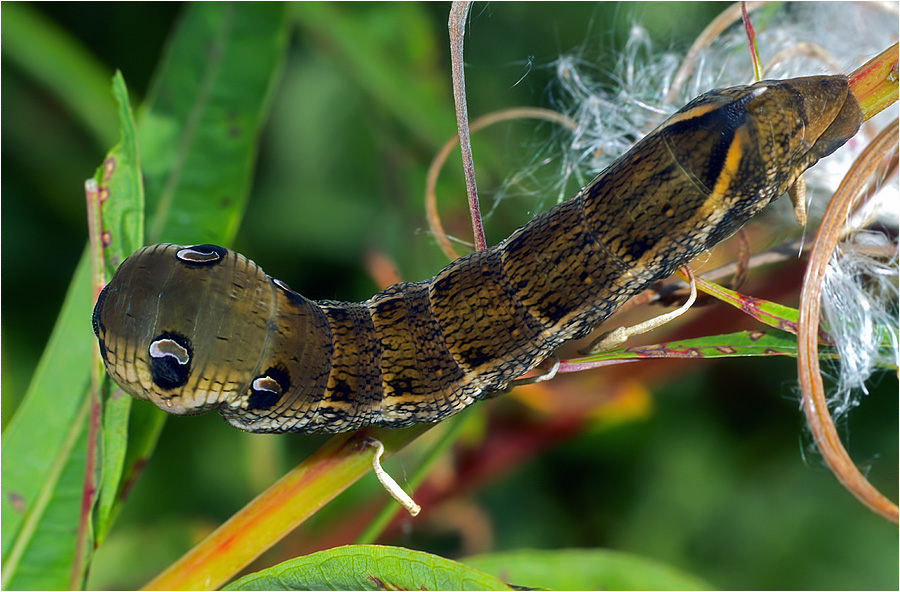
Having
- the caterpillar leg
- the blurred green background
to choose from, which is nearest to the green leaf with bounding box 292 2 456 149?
the blurred green background

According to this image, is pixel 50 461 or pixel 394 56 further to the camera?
pixel 394 56

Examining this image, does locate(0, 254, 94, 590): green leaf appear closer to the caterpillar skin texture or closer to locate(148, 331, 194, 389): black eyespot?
the caterpillar skin texture

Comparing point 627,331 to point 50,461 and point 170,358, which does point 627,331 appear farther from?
point 50,461

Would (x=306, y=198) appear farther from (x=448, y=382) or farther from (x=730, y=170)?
(x=730, y=170)

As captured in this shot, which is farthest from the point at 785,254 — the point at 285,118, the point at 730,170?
the point at 285,118

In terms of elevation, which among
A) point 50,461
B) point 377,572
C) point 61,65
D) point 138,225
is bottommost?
point 377,572

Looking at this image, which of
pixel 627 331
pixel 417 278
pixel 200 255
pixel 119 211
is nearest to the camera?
pixel 627 331

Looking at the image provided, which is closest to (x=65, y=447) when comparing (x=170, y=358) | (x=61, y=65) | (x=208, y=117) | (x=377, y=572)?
(x=170, y=358)
